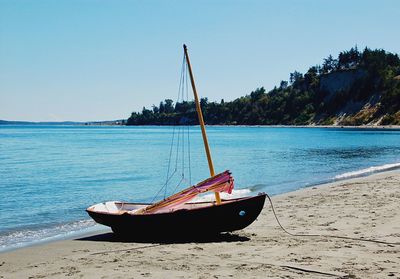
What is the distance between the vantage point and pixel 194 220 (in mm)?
14102

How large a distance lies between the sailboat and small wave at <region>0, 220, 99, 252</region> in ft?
6.71

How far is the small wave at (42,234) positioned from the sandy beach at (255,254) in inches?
44.4

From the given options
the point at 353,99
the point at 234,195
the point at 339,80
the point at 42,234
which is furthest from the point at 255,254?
the point at 339,80

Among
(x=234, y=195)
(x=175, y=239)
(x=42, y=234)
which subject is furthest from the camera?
(x=234, y=195)

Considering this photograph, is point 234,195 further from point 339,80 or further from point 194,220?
point 339,80

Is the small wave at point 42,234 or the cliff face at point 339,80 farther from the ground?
the cliff face at point 339,80

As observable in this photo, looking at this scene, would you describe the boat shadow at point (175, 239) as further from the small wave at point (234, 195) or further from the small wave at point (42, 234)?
the small wave at point (234, 195)

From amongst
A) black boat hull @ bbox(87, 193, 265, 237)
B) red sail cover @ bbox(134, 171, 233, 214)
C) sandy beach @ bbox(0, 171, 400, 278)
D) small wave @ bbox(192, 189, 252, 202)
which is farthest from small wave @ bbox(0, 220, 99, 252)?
small wave @ bbox(192, 189, 252, 202)

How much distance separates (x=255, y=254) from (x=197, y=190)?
12.0 feet

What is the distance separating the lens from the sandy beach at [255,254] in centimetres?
1009

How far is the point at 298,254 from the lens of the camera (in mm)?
11305

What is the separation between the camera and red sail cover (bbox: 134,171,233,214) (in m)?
14.4

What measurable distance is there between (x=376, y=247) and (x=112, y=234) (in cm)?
829

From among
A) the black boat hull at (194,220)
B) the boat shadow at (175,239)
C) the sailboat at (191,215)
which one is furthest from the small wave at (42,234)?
the black boat hull at (194,220)
